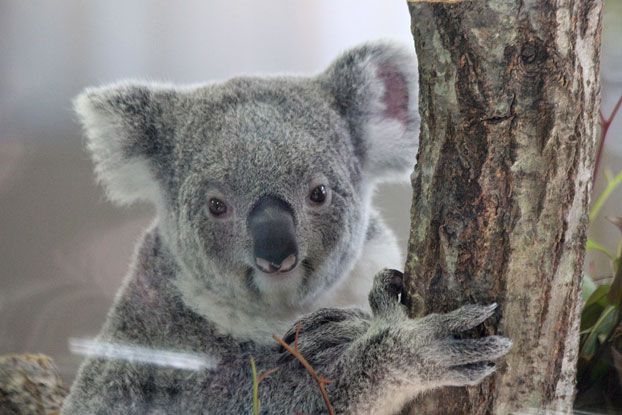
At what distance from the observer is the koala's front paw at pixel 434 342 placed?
1.12 m

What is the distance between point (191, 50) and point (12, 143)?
0.57m

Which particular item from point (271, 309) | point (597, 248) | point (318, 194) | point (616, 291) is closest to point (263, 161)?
point (318, 194)

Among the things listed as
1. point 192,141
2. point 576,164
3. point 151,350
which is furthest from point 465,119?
point 151,350

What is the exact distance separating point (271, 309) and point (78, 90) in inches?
33.6

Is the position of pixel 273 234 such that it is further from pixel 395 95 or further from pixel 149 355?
pixel 395 95

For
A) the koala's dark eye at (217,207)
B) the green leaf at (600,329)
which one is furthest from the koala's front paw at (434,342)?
the green leaf at (600,329)

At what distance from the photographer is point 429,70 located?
1118 mm

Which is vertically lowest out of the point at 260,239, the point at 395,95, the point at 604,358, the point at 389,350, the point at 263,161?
the point at 604,358

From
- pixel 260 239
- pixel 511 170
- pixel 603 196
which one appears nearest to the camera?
pixel 511 170

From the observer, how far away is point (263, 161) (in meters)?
1.52

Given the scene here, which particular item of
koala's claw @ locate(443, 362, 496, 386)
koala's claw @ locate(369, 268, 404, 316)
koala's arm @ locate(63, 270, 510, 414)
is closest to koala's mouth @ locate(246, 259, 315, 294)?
koala's arm @ locate(63, 270, 510, 414)

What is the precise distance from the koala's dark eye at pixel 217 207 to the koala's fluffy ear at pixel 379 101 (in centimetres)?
44

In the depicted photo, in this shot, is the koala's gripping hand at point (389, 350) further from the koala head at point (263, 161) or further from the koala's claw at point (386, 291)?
the koala head at point (263, 161)

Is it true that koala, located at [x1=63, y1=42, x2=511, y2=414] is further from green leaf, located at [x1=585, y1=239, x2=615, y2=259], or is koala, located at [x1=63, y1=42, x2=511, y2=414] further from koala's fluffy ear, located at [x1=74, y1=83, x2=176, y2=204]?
green leaf, located at [x1=585, y1=239, x2=615, y2=259]
